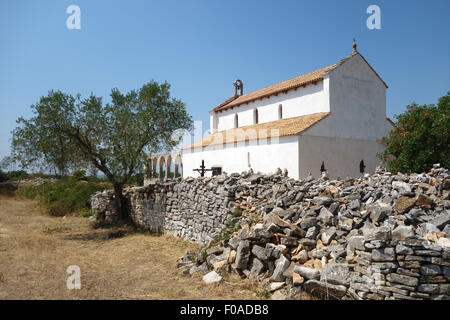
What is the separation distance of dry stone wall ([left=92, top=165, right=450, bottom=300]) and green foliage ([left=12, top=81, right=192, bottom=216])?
6.57 metres

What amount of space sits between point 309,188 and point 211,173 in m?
15.1

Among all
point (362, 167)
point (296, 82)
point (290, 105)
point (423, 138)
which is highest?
point (296, 82)

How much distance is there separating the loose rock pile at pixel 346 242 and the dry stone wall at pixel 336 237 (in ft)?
0.05

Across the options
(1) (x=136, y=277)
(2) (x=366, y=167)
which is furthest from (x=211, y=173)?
(1) (x=136, y=277)

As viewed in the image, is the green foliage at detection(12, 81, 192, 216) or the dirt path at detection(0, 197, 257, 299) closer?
the dirt path at detection(0, 197, 257, 299)

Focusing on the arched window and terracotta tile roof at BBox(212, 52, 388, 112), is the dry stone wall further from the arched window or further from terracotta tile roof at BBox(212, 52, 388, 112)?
the arched window

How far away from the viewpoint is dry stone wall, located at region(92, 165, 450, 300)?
4848mm

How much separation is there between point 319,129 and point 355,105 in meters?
4.16

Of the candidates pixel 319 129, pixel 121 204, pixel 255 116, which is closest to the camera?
pixel 121 204

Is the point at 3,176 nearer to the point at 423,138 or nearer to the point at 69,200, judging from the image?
the point at 69,200

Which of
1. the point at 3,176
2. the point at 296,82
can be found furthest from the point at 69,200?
the point at 3,176

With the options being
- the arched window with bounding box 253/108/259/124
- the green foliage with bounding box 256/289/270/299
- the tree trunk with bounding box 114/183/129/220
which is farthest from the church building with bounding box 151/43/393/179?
the green foliage with bounding box 256/289/270/299

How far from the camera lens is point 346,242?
5.89 m
